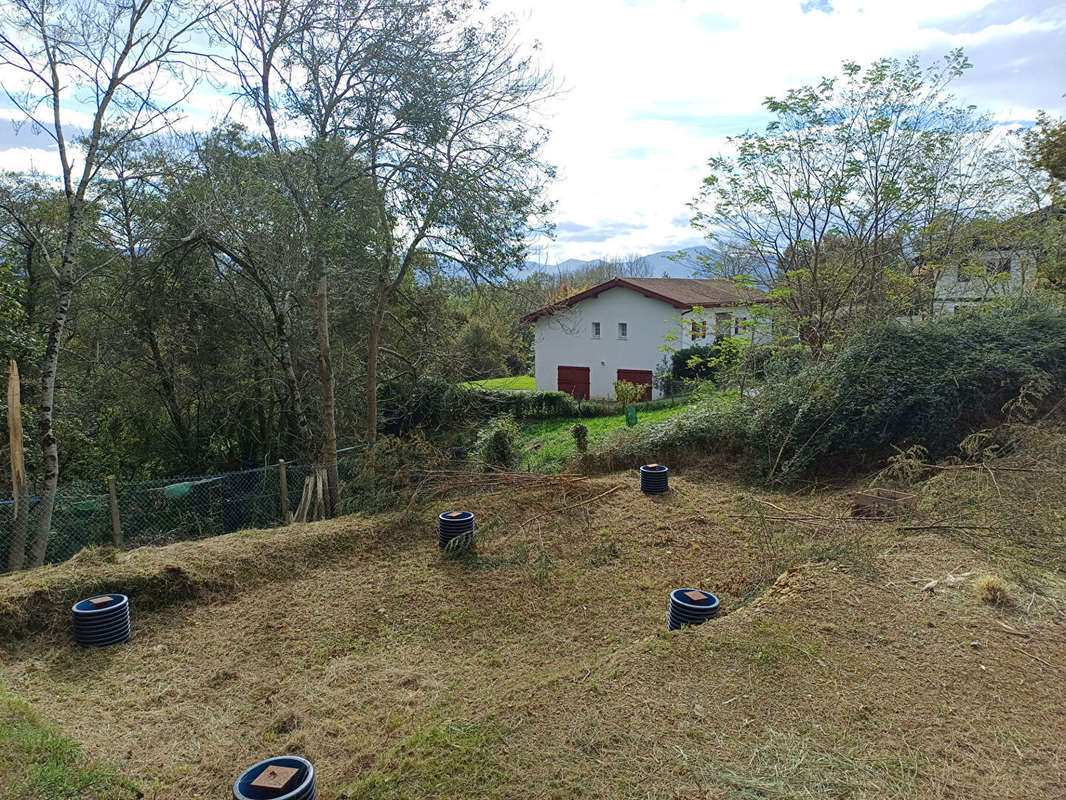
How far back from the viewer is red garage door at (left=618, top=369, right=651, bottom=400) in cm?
2292

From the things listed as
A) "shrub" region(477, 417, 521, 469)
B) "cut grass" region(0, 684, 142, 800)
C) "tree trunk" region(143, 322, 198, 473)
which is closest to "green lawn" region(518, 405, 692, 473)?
"shrub" region(477, 417, 521, 469)

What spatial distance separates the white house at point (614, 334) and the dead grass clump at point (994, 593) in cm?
1776

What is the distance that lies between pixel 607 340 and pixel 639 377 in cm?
207

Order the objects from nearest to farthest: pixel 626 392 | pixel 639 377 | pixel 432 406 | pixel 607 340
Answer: pixel 432 406 → pixel 626 392 → pixel 639 377 → pixel 607 340

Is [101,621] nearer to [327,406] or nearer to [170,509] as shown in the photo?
[170,509]

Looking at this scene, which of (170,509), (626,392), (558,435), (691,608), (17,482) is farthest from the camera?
(626,392)

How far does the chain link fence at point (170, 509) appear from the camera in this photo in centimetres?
784

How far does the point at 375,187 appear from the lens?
927 centimetres

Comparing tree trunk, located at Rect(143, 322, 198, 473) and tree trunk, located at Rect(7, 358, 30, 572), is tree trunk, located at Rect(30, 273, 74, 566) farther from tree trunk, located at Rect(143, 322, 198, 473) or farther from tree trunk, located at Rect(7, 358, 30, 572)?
tree trunk, located at Rect(143, 322, 198, 473)

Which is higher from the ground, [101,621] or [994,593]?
[994,593]

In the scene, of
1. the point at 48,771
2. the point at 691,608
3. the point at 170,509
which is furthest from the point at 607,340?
the point at 48,771

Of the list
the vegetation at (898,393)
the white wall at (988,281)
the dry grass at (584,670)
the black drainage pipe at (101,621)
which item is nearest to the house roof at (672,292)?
the white wall at (988,281)

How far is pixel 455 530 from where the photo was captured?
6.34m

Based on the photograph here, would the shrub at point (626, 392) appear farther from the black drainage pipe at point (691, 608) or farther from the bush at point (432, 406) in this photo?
the black drainage pipe at point (691, 608)
